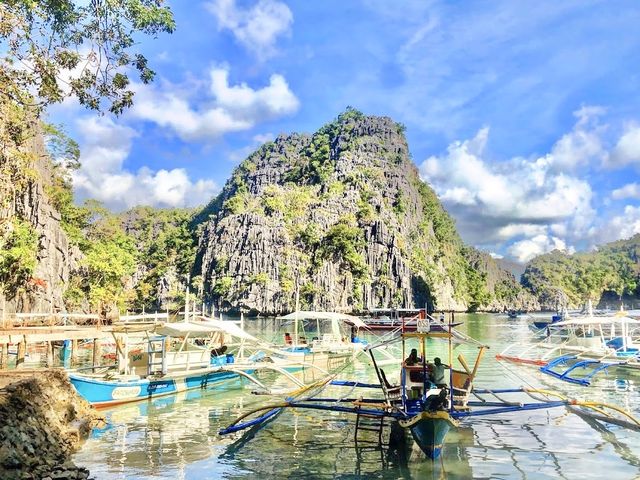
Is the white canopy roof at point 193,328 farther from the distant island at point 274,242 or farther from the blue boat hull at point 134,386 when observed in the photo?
the distant island at point 274,242

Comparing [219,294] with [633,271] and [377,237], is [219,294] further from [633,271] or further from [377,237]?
[633,271]

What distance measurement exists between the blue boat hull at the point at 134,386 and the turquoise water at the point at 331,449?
47 centimetres

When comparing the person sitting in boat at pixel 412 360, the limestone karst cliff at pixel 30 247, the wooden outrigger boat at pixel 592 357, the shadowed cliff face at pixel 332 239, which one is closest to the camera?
the person sitting in boat at pixel 412 360

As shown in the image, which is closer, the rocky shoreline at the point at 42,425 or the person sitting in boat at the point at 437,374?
the rocky shoreline at the point at 42,425

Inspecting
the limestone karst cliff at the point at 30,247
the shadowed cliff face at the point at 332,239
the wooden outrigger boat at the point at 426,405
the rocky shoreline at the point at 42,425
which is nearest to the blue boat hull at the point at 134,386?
the rocky shoreline at the point at 42,425

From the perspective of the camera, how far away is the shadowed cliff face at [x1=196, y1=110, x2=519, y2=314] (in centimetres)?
11219

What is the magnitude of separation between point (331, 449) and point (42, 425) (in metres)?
7.21

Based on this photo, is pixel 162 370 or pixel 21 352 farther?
pixel 21 352

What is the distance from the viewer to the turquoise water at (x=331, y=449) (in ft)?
39.9

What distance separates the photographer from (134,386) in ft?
64.6

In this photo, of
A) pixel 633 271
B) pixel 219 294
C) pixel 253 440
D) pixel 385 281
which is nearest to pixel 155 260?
pixel 219 294

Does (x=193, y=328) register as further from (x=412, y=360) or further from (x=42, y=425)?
(x=412, y=360)

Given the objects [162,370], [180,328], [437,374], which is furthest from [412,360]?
[162,370]

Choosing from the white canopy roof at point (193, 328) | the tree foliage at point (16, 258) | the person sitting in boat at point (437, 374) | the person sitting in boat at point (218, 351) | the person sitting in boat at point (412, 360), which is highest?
the tree foliage at point (16, 258)
